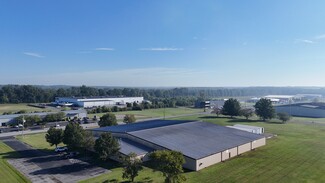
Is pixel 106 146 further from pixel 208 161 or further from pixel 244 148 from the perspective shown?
pixel 244 148

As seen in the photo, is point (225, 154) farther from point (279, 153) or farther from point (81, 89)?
point (81, 89)

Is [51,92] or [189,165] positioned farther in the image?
[51,92]

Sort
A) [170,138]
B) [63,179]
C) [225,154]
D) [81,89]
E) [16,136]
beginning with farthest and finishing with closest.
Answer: [81,89]
[16,136]
[170,138]
[225,154]
[63,179]

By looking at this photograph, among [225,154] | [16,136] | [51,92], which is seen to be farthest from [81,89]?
[225,154]

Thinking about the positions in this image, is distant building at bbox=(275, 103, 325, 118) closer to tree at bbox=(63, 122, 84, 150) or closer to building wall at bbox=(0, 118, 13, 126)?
tree at bbox=(63, 122, 84, 150)

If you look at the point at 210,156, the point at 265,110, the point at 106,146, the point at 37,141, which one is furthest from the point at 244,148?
the point at 265,110

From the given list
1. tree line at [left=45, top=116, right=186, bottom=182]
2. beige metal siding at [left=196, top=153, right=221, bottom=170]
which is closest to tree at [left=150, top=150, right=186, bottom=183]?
tree line at [left=45, top=116, right=186, bottom=182]
